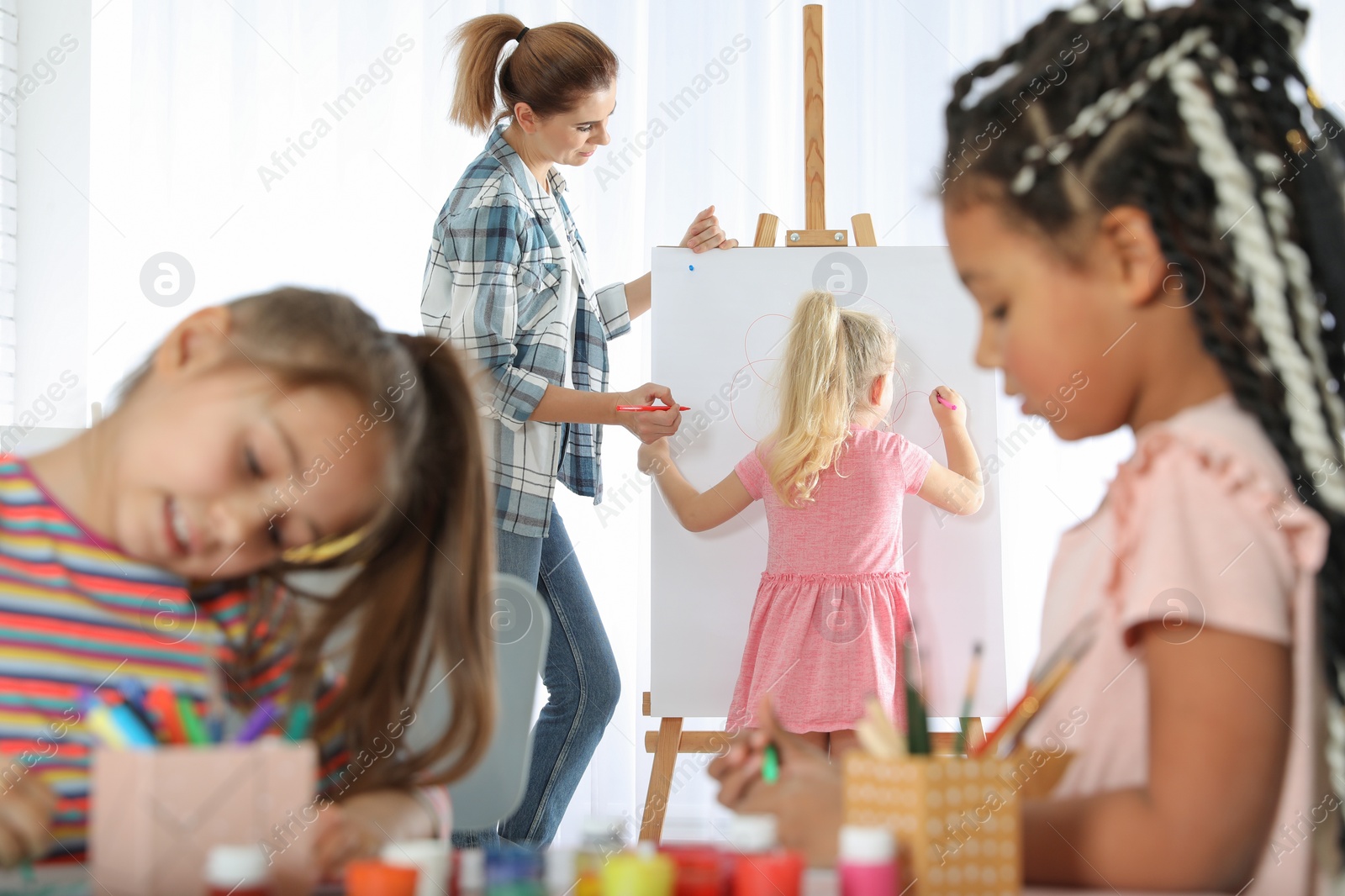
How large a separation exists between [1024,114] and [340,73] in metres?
2.62

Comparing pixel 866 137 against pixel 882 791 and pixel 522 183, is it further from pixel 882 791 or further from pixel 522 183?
pixel 882 791

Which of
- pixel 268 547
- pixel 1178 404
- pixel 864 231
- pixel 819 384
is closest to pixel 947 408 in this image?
pixel 819 384

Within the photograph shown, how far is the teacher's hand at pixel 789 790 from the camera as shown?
0.62 metres

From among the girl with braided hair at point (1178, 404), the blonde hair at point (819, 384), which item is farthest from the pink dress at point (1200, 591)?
the blonde hair at point (819, 384)

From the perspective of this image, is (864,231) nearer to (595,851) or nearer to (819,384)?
(819,384)

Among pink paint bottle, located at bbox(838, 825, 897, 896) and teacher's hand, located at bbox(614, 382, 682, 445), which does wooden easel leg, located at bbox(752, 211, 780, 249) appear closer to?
teacher's hand, located at bbox(614, 382, 682, 445)

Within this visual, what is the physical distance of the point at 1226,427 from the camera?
678 millimetres

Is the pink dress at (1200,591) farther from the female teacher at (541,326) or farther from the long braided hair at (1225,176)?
the female teacher at (541,326)

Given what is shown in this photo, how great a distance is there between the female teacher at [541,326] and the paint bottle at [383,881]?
1.50 m

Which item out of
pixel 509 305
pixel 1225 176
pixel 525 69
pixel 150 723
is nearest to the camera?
pixel 150 723

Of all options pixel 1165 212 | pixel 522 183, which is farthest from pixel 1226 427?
pixel 522 183

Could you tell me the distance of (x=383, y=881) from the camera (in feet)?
1.60

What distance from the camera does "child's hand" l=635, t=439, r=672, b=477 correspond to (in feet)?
7.30

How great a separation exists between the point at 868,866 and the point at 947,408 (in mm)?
1803
